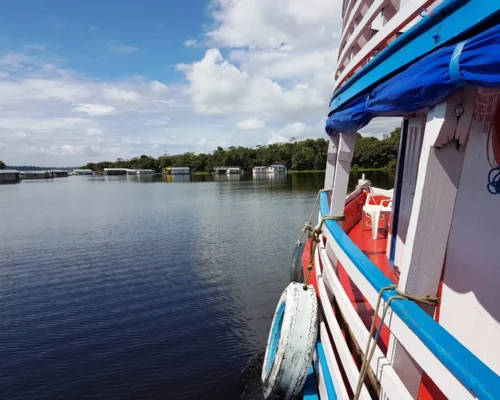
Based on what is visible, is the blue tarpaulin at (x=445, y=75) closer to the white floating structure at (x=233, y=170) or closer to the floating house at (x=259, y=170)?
the floating house at (x=259, y=170)

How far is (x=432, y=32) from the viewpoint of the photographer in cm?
232

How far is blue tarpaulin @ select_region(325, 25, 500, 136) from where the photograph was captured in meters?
1.75

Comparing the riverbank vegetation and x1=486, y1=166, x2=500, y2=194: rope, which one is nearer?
x1=486, y1=166, x2=500, y2=194: rope

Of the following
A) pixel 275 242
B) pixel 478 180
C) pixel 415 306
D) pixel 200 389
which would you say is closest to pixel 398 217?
pixel 478 180

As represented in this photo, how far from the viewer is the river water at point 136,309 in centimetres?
792

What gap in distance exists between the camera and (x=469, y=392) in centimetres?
173

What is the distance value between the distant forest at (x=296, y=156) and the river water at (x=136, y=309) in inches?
2998

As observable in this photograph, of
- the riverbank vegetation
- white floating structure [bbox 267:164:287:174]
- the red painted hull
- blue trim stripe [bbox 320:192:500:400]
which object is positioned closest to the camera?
blue trim stripe [bbox 320:192:500:400]

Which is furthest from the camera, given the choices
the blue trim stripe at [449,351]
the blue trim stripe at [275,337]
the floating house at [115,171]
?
the floating house at [115,171]

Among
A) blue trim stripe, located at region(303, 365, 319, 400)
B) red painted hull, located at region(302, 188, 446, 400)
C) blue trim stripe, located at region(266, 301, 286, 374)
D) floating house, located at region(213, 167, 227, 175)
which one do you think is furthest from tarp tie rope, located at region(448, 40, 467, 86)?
floating house, located at region(213, 167, 227, 175)

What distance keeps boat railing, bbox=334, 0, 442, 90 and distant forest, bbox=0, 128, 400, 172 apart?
86549mm

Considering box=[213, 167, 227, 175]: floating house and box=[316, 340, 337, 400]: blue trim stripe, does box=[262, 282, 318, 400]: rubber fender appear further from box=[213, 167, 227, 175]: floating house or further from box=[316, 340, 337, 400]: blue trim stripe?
box=[213, 167, 227, 175]: floating house

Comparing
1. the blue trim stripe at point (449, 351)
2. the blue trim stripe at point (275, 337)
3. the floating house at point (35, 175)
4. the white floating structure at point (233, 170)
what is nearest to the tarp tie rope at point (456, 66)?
the blue trim stripe at point (449, 351)

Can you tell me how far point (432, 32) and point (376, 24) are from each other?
→ 2732 millimetres
